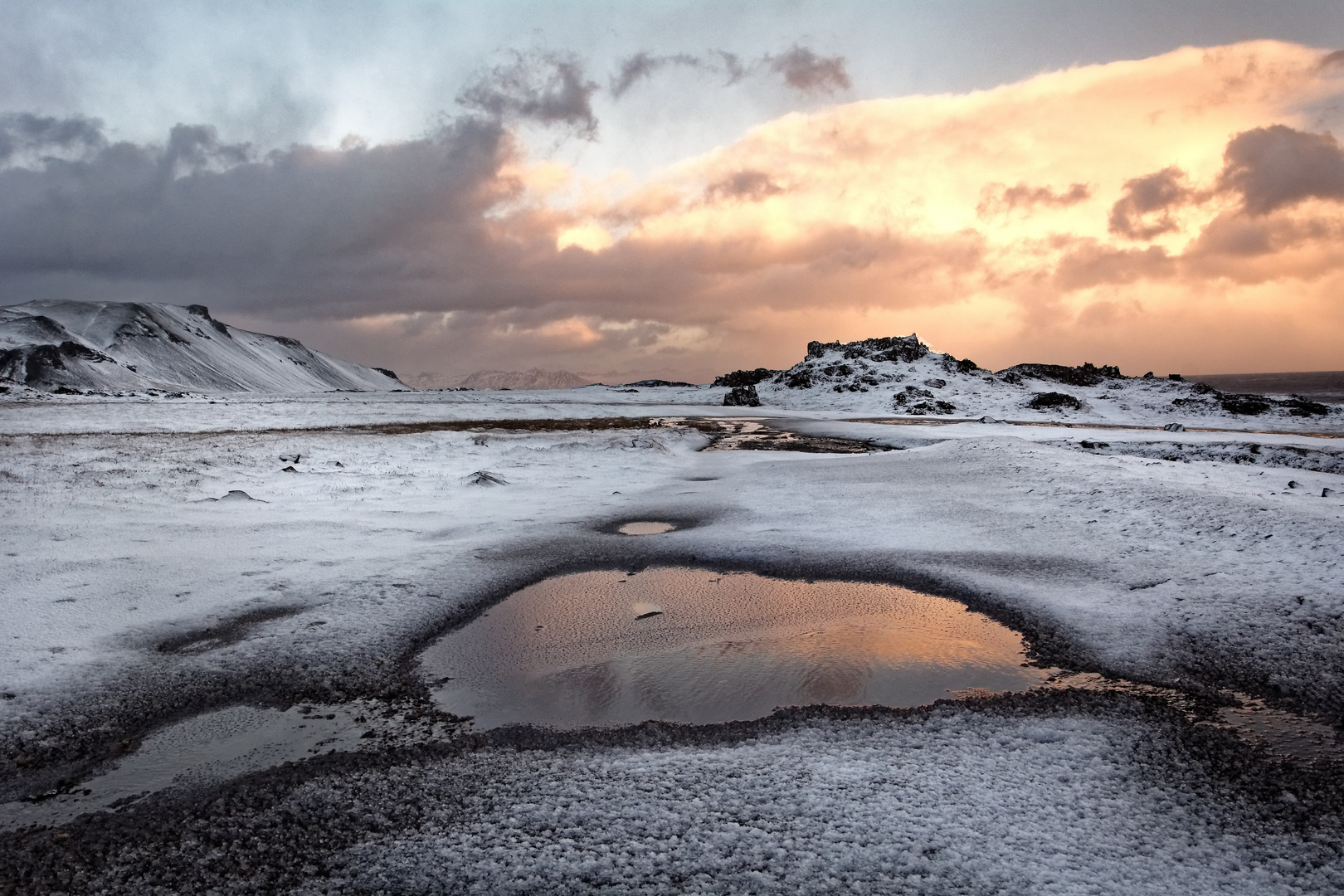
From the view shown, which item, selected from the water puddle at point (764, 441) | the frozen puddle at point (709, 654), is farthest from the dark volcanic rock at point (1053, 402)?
the frozen puddle at point (709, 654)

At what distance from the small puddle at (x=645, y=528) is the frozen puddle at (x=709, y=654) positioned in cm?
311

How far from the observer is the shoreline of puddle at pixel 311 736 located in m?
4.56

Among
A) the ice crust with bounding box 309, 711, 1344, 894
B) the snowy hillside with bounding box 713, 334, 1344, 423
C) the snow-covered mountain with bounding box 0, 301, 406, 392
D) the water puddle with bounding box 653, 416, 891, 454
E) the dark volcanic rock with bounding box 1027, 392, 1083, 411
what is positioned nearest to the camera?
the ice crust with bounding box 309, 711, 1344, 894

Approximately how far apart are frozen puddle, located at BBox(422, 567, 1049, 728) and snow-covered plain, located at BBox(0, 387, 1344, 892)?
0.49 meters

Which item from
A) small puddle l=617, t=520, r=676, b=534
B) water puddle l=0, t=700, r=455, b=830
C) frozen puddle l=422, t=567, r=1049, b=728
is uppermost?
small puddle l=617, t=520, r=676, b=534

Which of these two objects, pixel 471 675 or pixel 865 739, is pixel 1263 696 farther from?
pixel 471 675

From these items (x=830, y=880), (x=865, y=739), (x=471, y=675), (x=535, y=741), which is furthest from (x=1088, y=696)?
(x=471, y=675)

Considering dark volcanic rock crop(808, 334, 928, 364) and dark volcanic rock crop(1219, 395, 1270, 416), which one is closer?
dark volcanic rock crop(1219, 395, 1270, 416)

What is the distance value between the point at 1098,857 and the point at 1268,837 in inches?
44.2

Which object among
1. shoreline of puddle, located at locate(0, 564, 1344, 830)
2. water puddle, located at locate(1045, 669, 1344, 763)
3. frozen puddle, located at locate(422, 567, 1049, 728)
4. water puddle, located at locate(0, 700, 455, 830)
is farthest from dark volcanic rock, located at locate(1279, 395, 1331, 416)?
water puddle, located at locate(0, 700, 455, 830)

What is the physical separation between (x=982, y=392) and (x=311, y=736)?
6295cm

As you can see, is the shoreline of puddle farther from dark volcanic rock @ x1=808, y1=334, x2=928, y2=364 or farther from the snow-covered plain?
dark volcanic rock @ x1=808, y1=334, x2=928, y2=364

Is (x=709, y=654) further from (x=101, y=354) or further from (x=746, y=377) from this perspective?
(x=101, y=354)

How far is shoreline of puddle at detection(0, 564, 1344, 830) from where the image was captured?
15.0ft
